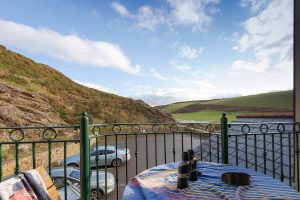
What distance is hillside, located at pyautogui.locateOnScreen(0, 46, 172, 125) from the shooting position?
1816cm

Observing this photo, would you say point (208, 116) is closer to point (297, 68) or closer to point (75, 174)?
point (75, 174)

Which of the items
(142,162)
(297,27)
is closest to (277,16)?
(297,27)

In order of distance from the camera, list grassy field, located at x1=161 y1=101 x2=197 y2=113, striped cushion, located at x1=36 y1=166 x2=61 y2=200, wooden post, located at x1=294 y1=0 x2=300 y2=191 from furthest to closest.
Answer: grassy field, located at x1=161 y1=101 x2=197 y2=113 → wooden post, located at x1=294 y1=0 x2=300 y2=191 → striped cushion, located at x1=36 y1=166 x2=61 y2=200

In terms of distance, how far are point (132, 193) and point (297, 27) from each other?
361cm

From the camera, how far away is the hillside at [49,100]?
18156mm

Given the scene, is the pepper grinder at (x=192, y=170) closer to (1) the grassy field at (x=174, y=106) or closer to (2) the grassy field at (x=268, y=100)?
(2) the grassy field at (x=268, y=100)

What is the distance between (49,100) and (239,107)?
44404 mm

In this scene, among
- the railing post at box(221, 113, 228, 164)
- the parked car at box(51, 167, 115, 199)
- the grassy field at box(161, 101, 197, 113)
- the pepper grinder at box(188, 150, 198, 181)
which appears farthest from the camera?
the grassy field at box(161, 101, 197, 113)

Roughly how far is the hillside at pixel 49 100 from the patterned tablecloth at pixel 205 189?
16913mm

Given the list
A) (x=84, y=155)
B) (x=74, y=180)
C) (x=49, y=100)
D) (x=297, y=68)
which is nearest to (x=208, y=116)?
(x=49, y=100)

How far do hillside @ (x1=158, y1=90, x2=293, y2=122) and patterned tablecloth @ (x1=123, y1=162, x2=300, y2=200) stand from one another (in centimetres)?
4301

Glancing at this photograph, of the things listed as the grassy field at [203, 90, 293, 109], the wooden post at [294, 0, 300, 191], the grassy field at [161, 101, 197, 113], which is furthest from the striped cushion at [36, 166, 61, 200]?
the grassy field at [161, 101, 197, 113]

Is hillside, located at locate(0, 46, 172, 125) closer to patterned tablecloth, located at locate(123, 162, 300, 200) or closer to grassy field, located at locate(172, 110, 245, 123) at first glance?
grassy field, located at locate(172, 110, 245, 123)

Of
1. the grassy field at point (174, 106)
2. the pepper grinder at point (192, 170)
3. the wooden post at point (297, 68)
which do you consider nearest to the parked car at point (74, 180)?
the wooden post at point (297, 68)
